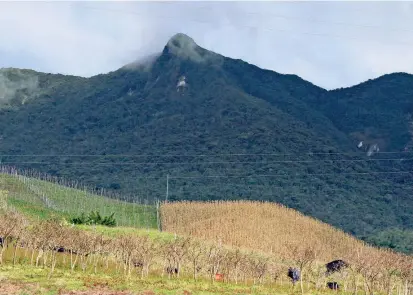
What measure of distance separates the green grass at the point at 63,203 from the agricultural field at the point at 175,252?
0.74ft

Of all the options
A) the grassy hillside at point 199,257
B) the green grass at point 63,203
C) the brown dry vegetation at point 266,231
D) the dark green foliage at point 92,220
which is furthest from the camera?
the green grass at point 63,203

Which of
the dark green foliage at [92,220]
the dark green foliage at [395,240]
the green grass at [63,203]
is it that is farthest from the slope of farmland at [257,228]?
the dark green foliage at [395,240]

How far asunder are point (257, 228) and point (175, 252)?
40109 mm

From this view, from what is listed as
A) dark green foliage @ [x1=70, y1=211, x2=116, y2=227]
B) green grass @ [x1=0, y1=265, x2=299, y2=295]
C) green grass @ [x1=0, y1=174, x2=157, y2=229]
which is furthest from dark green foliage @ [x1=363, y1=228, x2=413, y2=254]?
green grass @ [x1=0, y1=265, x2=299, y2=295]

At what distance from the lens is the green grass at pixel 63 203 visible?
124938 mm

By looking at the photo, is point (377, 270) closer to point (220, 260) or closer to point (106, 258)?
point (220, 260)

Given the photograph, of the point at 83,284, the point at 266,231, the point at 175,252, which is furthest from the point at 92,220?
the point at 83,284

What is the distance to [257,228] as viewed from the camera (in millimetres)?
117062

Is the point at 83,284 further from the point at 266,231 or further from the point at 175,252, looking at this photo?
the point at 266,231

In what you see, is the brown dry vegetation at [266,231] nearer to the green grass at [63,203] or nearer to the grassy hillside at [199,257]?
the grassy hillside at [199,257]

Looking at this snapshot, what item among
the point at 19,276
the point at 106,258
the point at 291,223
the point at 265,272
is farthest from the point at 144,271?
the point at 291,223

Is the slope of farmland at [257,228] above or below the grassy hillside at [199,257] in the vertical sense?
above

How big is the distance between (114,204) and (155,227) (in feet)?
66.3

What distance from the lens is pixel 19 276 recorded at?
59.8 m
